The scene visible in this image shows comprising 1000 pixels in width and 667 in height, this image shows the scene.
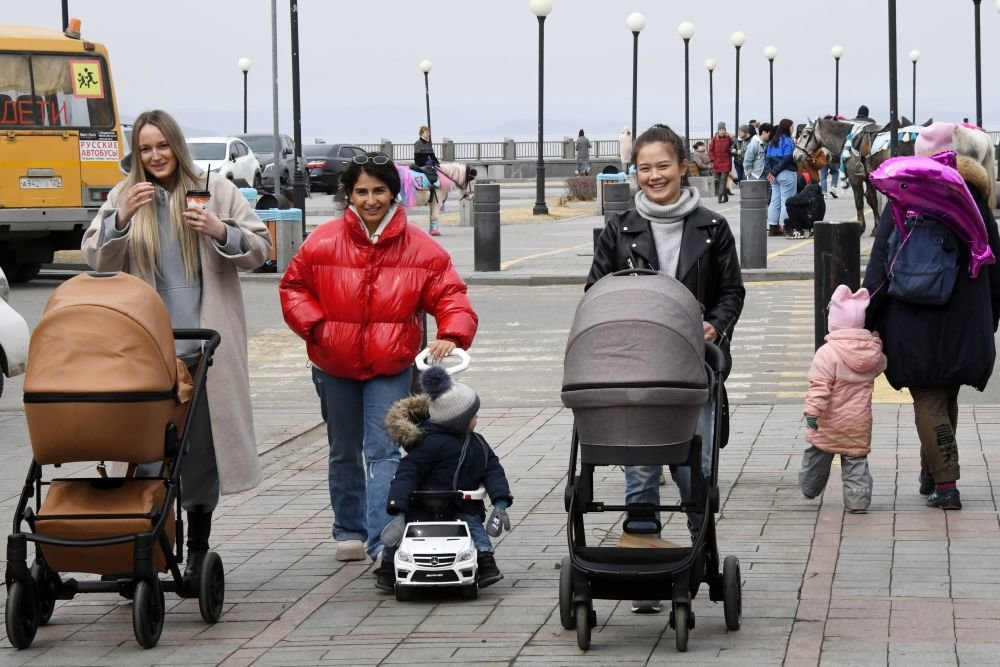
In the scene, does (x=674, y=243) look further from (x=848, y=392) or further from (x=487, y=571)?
(x=848, y=392)

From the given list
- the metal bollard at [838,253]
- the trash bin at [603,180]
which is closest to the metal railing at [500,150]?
the trash bin at [603,180]

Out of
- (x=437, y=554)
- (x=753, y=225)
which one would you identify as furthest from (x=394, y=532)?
(x=753, y=225)

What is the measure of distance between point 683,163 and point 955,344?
2.07 metres

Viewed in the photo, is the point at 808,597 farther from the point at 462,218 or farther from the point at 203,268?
the point at 462,218

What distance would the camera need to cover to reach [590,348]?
229 inches

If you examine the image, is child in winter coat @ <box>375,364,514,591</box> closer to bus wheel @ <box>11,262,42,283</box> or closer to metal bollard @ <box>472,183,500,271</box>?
metal bollard @ <box>472,183,500,271</box>

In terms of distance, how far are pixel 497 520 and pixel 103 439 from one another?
5.19 ft

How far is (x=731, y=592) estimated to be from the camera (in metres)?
6.01

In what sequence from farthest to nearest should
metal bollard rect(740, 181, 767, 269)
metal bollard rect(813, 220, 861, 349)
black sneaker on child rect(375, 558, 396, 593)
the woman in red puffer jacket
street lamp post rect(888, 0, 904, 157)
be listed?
street lamp post rect(888, 0, 904, 157) < metal bollard rect(740, 181, 767, 269) < metal bollard rect(813, 220, 861, 349) < the woman in red puffer jacket < black sneaker on child rect(375, 558, 396, 593)

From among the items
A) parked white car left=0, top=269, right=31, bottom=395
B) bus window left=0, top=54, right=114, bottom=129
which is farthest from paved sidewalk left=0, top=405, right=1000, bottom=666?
bus window left=0, top=54, right=114, bottom=129

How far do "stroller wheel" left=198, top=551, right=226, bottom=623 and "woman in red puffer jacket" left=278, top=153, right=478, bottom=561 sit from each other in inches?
30.4

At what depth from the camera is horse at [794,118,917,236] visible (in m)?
28.2

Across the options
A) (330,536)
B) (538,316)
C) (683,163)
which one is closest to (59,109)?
(538,316)

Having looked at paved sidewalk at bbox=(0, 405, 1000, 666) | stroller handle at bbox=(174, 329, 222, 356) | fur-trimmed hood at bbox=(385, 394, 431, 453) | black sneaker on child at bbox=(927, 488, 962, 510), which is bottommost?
paved sidewalk at bbox=(0, 405, 1000, 666)
